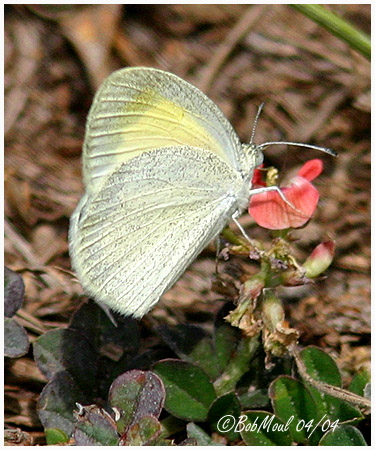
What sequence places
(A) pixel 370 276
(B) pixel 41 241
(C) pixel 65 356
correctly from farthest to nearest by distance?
(B) pixel 41 241 → (A) pixel 370 276 → (C) pixel 65 356

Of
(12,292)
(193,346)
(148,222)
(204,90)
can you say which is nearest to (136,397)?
(193,346)

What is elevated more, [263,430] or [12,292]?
[12,292]

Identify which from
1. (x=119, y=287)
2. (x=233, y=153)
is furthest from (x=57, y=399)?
(x=233, y=153)

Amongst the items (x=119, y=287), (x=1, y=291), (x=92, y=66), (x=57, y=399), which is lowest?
(x=57, y=399)

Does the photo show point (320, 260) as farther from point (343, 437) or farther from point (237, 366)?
point (343, 437)

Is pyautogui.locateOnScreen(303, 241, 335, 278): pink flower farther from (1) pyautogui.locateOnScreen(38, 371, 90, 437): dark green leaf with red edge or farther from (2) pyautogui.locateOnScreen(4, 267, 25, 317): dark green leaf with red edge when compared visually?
(2) pyautogui.locateOnScreen(4, 267, 25, 317): dark green leaf with red edge

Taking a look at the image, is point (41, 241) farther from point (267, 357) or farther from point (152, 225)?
point (267, 357)
